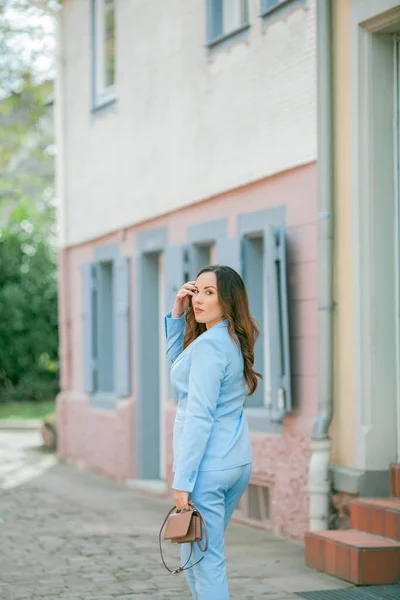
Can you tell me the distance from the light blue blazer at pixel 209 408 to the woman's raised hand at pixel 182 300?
0.91 ft

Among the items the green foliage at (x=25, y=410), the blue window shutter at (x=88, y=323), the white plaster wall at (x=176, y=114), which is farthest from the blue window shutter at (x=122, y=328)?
the green foliage at (x=25, y=410)

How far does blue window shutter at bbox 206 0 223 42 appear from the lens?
36.7ft

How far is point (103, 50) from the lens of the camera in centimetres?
1466

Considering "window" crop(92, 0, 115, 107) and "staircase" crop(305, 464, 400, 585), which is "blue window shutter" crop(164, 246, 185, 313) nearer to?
"window" crop(92, 0, 115, 107)

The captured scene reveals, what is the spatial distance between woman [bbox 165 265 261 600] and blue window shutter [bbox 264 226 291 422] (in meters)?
3.73

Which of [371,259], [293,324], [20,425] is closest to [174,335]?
[371,259]

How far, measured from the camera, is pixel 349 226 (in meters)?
8.54

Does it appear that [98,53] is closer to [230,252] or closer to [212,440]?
[230,252]

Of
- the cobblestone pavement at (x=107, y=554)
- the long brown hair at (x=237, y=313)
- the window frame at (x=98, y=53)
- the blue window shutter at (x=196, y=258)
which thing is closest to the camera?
the long brown hair at (x=237, y=313)

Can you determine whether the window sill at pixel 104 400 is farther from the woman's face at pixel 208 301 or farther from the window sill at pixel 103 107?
the woman's face at pixel 208 301

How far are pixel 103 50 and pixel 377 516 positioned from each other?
8.39m

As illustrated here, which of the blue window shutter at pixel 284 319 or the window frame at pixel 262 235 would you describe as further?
the window frame at pixel 262 235

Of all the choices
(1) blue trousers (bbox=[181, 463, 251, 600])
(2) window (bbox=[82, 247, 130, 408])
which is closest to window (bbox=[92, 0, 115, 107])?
(2) window (bbox=[82, 247, 130, 408])

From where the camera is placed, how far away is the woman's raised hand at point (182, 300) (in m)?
5.63
